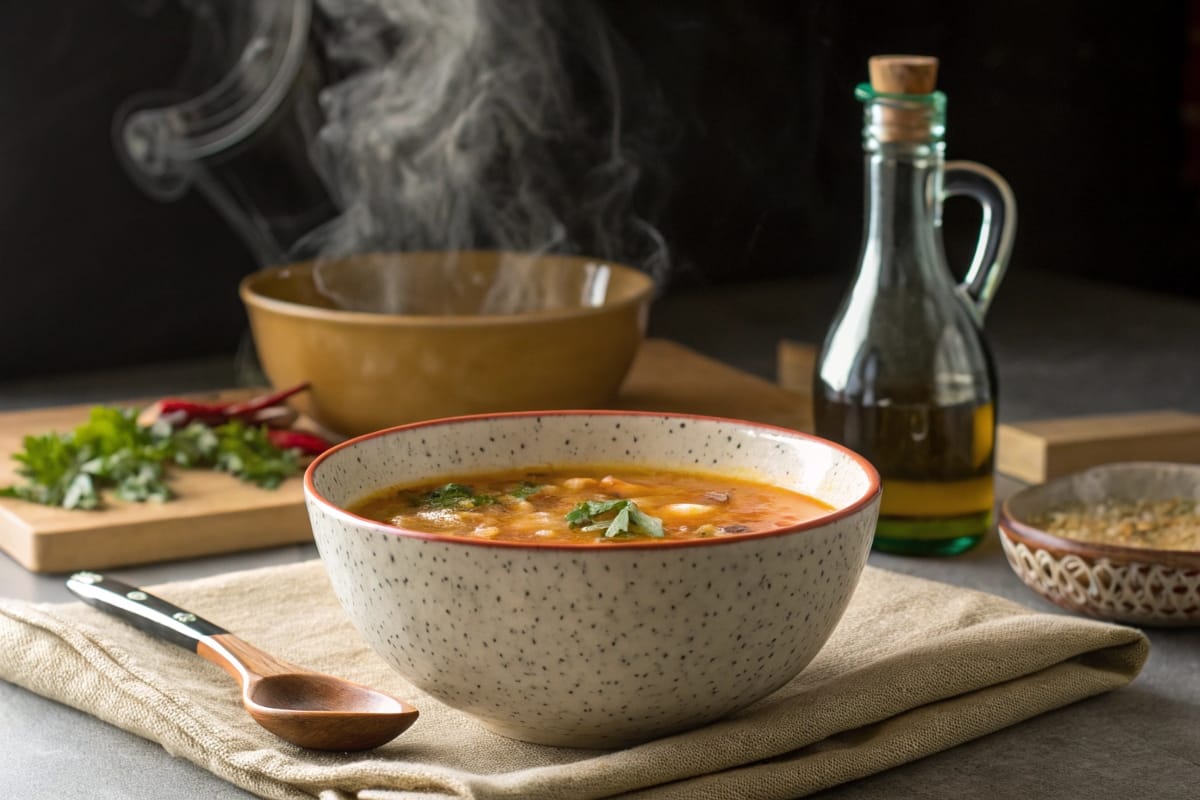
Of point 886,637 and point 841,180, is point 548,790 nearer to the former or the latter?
point 886,637

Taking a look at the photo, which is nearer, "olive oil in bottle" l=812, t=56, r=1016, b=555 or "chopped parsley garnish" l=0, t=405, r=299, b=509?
"olive oil in bottle" l=812, t=56, r=1016, b=555

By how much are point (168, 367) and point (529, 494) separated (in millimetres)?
1669

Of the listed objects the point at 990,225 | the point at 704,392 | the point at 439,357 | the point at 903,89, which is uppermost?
the point at 903,89

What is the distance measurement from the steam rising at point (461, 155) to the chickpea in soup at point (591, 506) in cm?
93

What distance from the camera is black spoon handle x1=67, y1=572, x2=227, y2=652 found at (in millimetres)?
1063

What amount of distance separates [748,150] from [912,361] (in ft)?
2.55

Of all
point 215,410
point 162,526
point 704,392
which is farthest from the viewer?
point 704,392

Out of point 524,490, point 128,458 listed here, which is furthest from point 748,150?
point 524,490

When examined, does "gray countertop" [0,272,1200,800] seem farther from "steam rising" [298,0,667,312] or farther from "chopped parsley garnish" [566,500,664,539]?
"steam rising" [298,0,667,312]

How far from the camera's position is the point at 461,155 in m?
2.08

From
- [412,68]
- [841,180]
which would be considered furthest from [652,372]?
[841,180]

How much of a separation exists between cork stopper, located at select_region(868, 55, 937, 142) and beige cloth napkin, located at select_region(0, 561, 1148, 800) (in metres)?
0.40

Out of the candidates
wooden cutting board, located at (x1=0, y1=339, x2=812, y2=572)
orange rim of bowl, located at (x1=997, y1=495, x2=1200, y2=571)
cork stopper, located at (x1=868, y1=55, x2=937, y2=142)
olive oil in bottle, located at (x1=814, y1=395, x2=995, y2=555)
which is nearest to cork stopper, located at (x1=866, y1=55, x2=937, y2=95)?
cork stopper, located at (x1=868, y1=55, x2=937, y2=142)

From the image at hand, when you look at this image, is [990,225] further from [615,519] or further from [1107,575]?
Result: [615,519]
